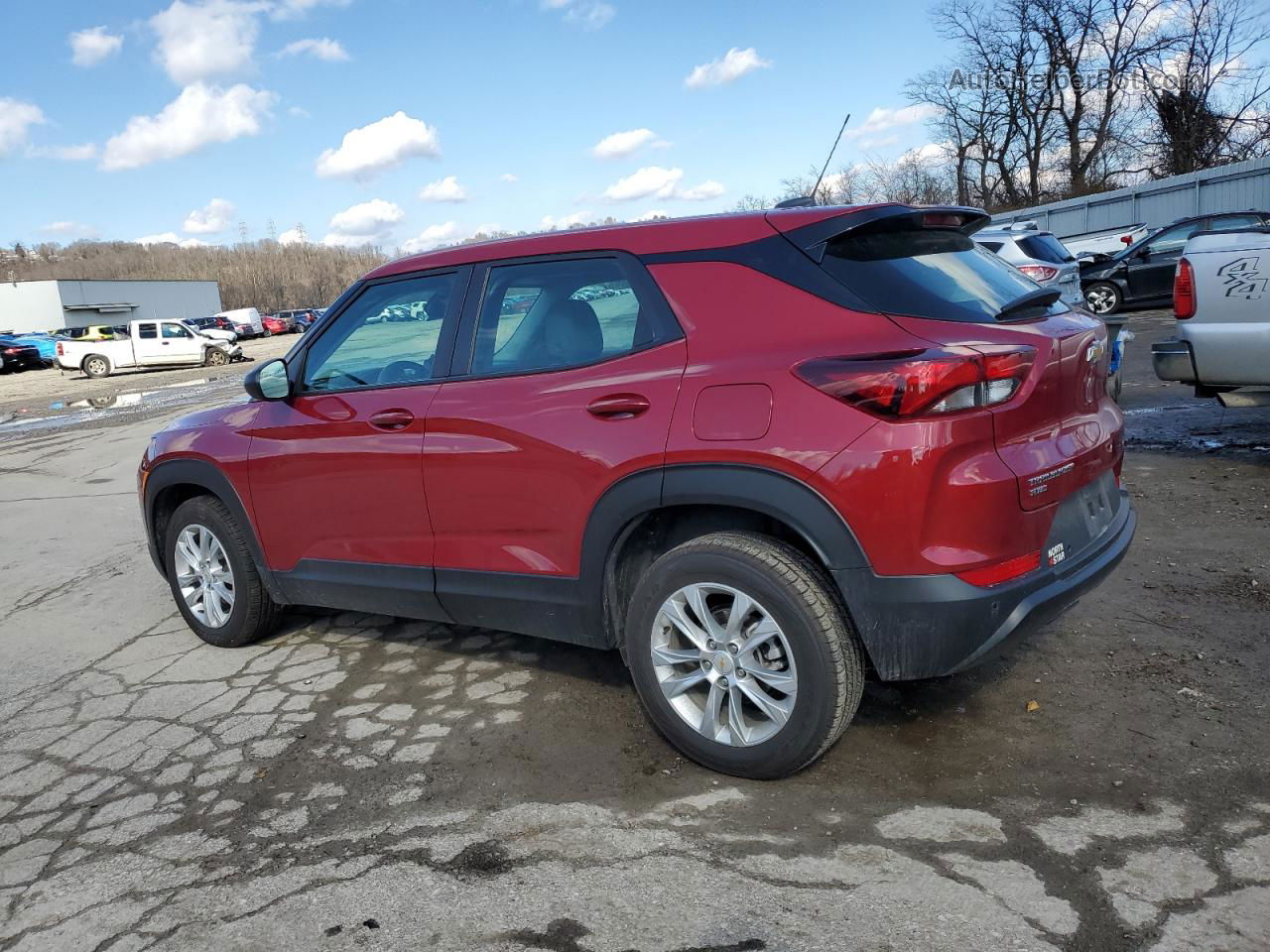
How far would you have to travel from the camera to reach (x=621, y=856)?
285cm

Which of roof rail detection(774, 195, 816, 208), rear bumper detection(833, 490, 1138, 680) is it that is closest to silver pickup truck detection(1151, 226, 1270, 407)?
roof rail detection(774, 195, 816, 208)

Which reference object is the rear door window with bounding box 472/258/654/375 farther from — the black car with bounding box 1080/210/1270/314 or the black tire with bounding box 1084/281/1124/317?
the black tire with bounding box 1084/281/1124/317

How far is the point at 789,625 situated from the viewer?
2.99m

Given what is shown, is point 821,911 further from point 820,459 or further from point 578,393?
point 578,393

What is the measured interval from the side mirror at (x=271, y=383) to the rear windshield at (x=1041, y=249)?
37.9 ft

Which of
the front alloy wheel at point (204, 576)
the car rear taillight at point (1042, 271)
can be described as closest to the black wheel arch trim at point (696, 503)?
the front alloy wheel at point (204, 576)

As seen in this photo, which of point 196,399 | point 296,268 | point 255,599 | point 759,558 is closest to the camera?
point 759,558

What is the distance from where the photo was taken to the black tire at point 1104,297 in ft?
60.8

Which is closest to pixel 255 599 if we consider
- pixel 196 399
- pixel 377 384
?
pixel 377 384

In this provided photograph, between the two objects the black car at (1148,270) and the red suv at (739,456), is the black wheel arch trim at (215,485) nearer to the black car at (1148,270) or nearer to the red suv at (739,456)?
the red suv at (739,456)

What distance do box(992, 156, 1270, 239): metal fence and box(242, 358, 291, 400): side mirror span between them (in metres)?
25.0

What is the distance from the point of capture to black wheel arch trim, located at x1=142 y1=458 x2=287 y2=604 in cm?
458

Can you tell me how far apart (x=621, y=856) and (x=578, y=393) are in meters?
1.49

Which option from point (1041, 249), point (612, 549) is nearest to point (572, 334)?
point (612, 549)
